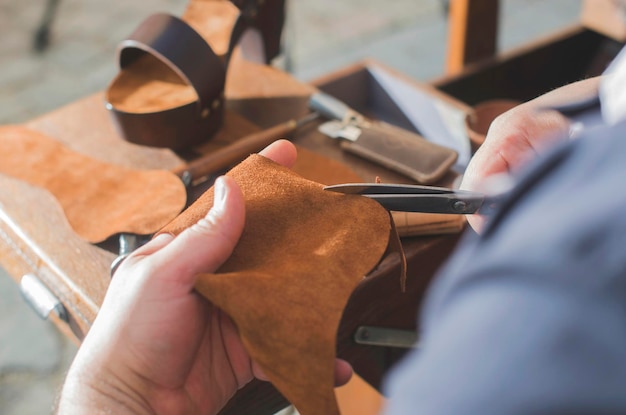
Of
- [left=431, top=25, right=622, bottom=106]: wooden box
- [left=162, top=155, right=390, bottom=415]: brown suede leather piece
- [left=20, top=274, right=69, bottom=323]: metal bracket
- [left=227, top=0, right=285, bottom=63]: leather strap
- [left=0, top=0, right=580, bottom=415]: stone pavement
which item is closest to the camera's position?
[left=162, top=155, right=390, bottom=415]: brown suede leather piece

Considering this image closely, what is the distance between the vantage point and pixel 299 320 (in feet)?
1.51

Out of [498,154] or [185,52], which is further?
[185,52]

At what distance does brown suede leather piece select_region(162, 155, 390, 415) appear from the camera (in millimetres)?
451

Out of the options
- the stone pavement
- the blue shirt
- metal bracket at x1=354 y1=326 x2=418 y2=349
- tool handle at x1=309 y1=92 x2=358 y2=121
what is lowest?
the stone pavement

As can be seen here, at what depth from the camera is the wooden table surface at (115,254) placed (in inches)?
26.8

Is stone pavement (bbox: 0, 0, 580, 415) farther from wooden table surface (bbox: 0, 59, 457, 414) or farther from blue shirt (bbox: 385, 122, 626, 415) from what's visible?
blue shirt (bbox: 385, 122, 626, 415)

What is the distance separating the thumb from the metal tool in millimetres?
116

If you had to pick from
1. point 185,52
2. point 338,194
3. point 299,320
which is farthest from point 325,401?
point 185,52

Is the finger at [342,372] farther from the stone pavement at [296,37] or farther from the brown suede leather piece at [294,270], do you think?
the stone pavement at [296,37]

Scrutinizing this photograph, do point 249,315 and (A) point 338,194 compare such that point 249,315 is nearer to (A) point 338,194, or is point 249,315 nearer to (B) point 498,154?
(A) point 338,194

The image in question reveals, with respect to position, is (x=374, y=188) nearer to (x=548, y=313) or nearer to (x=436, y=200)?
(x=436, y=200)

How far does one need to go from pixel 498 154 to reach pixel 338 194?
0.16 metres

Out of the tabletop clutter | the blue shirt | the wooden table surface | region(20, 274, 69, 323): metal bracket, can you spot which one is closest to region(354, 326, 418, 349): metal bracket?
the wooden table surface

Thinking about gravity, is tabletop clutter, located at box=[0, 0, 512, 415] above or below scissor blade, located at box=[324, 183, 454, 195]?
below
